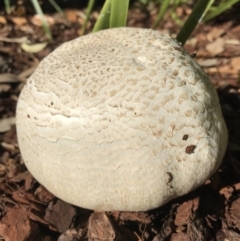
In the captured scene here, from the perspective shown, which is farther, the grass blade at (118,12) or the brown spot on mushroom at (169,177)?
the grass blade at (118,12)

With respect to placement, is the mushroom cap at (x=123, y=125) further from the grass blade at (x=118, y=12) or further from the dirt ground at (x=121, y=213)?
the grass blade at (x=118, y=12)

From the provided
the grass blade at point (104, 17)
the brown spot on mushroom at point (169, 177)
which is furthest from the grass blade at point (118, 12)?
the brown spot on mushroom at point (169, 177)

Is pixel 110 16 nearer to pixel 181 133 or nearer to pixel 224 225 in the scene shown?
pixel 181 133

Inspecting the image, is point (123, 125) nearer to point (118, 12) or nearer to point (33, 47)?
point (118, 12)

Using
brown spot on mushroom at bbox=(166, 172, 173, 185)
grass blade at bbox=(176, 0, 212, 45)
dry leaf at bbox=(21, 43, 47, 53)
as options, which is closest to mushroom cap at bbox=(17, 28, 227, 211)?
brown spot on mushroom at bbox=(166, 172, 173, 185)

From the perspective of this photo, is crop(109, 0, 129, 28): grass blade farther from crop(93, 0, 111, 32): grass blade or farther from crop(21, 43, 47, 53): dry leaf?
crop(21, 43, 47, 53): dry leaf

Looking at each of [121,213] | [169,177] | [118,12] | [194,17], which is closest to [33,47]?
[118,12]

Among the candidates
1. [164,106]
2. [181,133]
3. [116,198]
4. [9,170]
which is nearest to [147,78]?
[164,106]

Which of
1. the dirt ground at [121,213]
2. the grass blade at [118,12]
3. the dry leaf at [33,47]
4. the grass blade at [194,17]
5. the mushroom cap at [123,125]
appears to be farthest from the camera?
the dry leaf at [33,47]
